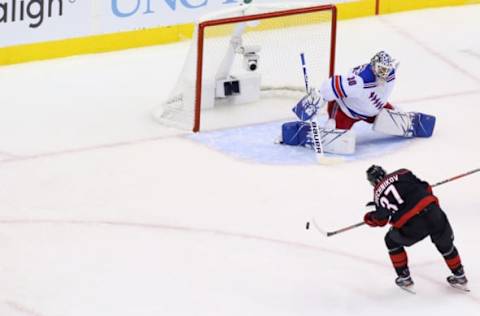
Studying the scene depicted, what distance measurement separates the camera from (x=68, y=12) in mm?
9289

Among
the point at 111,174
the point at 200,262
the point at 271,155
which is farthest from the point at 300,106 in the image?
the point at 200,262

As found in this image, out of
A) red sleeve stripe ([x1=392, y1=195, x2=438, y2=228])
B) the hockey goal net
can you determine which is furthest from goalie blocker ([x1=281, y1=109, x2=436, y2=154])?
red sleeve stripe ([x1=392, y1=195, x2=438, y2=228])

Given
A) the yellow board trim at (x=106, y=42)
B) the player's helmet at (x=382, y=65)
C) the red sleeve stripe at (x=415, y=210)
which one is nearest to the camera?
the red sleeve stripe at (x=415, y=210)

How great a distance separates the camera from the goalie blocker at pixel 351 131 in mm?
7969

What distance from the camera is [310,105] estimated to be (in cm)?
794

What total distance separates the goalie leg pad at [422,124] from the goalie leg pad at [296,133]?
583 millimetres

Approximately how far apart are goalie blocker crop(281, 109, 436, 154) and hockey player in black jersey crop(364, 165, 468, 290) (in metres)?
1.82

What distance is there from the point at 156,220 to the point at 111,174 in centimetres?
68

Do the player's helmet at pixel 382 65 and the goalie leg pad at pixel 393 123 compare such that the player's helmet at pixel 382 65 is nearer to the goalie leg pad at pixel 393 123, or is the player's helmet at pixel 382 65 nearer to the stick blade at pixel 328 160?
the goalie leg pad at pixel 393 123

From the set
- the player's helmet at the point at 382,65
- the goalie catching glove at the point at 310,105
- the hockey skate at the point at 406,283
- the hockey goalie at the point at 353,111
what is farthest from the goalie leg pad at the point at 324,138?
the hockey skate at the point at 406,283

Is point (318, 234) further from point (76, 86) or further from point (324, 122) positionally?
point (76, 86)

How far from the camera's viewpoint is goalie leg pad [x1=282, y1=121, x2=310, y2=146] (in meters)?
8.09

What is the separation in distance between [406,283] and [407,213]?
33 cm

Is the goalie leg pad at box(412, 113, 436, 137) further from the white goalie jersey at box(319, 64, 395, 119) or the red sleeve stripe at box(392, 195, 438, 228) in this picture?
the red sleeve stripe at box(392, 195, 438, 228)
